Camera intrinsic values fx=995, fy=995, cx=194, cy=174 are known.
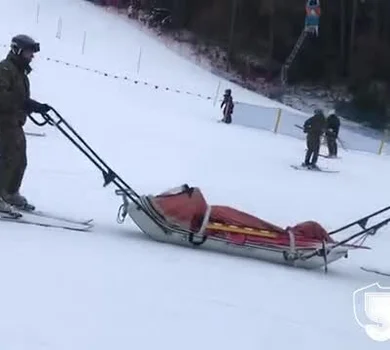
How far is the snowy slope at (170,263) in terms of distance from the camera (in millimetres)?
5152

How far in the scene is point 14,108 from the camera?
7637 mm

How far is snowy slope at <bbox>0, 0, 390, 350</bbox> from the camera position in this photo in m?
5.15

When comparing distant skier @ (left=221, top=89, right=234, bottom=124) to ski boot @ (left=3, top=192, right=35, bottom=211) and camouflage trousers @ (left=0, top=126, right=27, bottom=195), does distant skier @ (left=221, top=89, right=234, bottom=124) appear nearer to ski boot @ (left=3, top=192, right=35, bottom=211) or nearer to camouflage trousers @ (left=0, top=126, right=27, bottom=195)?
ski boot @ (left=3, top=192, right=35, bottom=211)

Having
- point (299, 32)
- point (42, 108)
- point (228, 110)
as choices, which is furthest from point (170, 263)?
point (299, 32)

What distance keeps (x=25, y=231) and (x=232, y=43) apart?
125 feet

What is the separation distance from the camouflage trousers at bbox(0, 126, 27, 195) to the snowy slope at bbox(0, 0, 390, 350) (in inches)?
20.6

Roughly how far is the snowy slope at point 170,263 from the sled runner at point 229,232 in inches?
5.9

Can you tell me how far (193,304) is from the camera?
5.80 m

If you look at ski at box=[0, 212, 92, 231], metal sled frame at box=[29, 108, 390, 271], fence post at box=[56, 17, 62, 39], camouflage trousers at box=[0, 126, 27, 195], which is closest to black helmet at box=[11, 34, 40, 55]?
metal sled frame at box=[29, 108, 390, 271]

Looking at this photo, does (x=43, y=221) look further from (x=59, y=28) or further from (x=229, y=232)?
(x=59, y=28)

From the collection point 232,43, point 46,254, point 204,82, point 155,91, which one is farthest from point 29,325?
point 232,43

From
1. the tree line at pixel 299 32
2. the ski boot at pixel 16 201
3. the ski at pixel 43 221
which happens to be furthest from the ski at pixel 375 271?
the tree line at pixel 299 32

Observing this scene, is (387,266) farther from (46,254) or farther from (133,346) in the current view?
(133,346)

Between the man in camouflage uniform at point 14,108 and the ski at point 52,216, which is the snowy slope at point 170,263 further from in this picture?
the man in camouflage uniform at point 14,108
